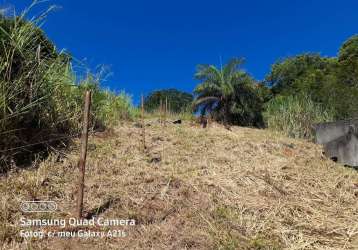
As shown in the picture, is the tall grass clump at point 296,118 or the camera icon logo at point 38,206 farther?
the tall grass clump at point 296,118

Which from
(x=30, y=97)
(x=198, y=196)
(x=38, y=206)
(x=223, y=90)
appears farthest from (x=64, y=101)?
(x=223, y=90)

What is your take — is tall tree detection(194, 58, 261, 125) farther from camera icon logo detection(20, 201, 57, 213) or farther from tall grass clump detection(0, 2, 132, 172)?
camera icon logo detection(20, 201, 57, 213)

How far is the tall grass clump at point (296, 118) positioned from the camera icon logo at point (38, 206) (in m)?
5.40

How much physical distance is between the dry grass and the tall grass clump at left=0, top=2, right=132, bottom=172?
253 mm

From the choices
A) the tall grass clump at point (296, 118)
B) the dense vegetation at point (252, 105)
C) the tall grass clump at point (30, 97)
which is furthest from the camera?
the dense vegetation at point (252, 105)

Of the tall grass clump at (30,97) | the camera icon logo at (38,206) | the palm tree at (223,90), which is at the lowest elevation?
the camera icon logo at (38,206)

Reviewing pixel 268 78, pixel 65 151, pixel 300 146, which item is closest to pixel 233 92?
pixel 300 146

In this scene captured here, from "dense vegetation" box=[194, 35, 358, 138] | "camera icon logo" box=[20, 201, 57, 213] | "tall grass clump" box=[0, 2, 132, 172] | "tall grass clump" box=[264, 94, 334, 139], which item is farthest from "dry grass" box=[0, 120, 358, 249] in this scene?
"dense vegetation" box=[194, 35, 358, 138]

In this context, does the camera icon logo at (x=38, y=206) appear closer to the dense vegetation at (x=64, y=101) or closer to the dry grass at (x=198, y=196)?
the dry grass at (x=198, y=196)

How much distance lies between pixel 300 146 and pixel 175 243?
345cm

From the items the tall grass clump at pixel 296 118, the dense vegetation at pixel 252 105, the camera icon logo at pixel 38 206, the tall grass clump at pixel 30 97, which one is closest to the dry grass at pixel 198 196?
the camera icon logo at pixel 38 206

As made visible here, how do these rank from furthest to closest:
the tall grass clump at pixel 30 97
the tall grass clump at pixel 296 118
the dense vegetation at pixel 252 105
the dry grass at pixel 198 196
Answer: the dense vegetation at pixel 252 105
the tall grass clump at pixel 296 118
the tall grass clump at pixel 30 97
the dry grass at pixel 198 196

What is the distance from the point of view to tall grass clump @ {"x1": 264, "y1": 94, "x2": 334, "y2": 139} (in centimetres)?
708

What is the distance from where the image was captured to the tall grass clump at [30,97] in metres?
2.93
